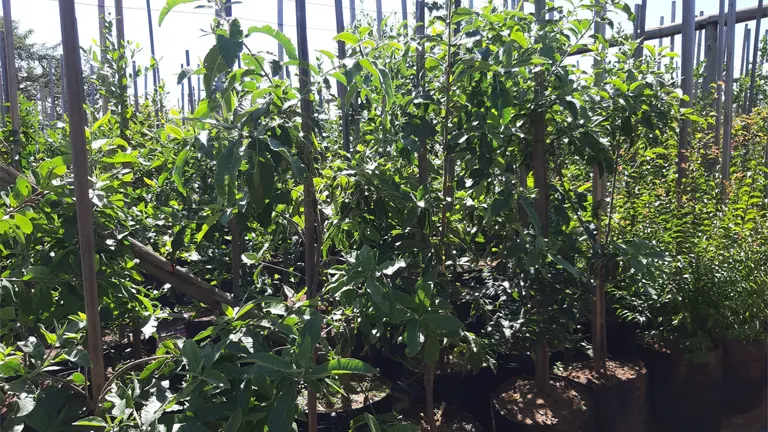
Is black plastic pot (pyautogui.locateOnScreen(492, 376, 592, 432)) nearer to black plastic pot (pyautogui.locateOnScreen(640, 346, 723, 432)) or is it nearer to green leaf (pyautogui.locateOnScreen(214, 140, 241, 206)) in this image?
black plastic pot (pyautogui.locateOnScreen(640, 346, 723, 432))

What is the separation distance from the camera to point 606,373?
9.10 feet

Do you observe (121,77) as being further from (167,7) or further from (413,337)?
(413,337)

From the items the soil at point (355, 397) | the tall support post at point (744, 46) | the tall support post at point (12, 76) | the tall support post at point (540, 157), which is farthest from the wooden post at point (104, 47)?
the tall support post at point (744, 46)

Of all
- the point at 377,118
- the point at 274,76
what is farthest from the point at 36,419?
the point at 377,118

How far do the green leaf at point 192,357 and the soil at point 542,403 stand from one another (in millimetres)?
1686

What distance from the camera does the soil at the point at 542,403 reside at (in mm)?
2352

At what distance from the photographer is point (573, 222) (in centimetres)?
244

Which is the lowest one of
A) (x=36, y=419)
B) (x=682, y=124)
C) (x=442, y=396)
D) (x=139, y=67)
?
(x=442, y=396)

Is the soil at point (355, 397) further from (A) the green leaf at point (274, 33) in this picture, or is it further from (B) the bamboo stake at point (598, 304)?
(A) the green leaf at point (274, 33)

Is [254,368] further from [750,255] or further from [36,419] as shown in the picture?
[750,255]

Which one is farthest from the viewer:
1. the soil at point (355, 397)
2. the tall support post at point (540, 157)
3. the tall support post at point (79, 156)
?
the soil at point (355, 397)

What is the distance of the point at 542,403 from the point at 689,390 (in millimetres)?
969

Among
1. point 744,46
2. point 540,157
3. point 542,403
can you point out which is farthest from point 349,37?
point 744,46

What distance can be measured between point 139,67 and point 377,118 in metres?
1.91
